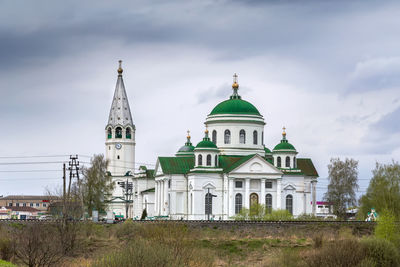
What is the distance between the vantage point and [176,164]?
8938 cm

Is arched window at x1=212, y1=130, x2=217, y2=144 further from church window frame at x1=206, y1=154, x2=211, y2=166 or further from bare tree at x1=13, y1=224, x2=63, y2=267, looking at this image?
bare tree at x1=13, y1=224, x2=63, y2=267

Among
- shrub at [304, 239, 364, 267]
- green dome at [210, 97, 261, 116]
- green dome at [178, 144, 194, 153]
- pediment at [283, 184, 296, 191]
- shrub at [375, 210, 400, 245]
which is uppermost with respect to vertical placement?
green dome at [210, 97, 261, 116]

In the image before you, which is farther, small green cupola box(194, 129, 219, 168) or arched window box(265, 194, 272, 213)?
small green cupola box(194, 129, 219, 168)

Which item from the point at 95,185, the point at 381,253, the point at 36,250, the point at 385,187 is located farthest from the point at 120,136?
the point at 36,250

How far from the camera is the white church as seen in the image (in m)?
85.2

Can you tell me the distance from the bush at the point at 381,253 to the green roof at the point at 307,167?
43421mm

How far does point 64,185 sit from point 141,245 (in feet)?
110

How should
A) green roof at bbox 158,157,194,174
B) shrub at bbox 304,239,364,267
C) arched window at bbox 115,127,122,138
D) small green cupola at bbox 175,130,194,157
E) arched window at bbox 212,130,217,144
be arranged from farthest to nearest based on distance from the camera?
1. arched window at bbox 115,127,122,138
2. small green cupola at bbox 175,130,194,157
3. arched window at bbox 212,130,217,144
4. green roof at bbox 158,157,194,174
5. shrub at bbox 304,239,364,267

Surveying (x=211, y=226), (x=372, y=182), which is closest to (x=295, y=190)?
(x=372, y=182)

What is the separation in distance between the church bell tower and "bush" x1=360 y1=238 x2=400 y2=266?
241 feet

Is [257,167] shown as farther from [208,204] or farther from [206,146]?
[208,204]

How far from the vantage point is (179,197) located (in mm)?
87500

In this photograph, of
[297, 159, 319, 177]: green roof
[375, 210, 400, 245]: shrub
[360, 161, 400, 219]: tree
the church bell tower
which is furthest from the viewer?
the church bell tower

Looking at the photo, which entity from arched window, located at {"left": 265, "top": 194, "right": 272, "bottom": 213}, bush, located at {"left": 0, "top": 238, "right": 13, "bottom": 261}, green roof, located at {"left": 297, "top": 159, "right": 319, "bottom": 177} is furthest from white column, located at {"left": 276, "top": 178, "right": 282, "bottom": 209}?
bush, located at {"left": 0, "top": 238, "right": 13, "bottom": 261}
